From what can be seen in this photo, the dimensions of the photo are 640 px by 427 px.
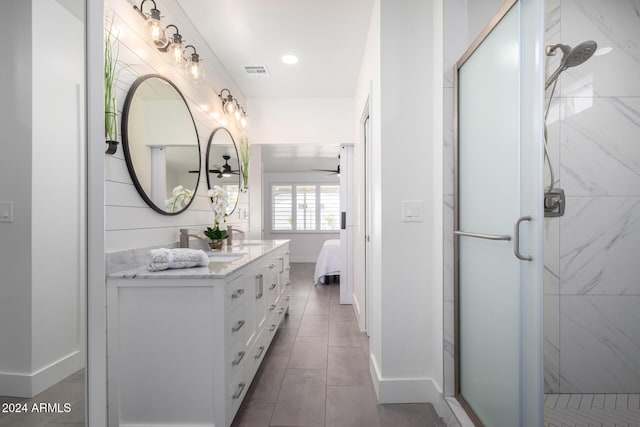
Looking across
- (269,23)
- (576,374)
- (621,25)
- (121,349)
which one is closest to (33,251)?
(121,349)

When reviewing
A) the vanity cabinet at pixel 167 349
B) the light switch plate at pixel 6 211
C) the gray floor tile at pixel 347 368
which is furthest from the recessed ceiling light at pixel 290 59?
the light switch plate at pixel 6 211

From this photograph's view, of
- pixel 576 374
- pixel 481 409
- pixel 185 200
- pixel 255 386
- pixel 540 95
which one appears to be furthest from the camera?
pixel 185 200

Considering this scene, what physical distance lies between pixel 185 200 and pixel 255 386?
1.42 metres

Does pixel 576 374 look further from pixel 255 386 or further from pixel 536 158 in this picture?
pixel 255 386

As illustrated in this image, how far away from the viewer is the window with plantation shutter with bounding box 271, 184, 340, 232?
808 centimetres

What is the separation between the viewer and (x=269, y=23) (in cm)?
253

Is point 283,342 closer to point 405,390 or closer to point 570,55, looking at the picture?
point 405,390

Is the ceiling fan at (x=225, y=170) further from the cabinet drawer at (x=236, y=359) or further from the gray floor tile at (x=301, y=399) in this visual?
the gray floor tile at (x=301, y=399)

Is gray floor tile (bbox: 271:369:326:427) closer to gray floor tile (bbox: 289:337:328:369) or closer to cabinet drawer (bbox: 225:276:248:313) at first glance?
gray floor tile (bbox: 289:337:328:369)

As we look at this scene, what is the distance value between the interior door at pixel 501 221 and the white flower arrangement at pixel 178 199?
1846 millimetres

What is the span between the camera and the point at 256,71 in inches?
132

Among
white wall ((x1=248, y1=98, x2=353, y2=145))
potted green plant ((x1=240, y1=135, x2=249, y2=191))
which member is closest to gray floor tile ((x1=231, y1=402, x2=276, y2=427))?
potted green plant ((x1=240, y1=135, x2=249, y2=191))

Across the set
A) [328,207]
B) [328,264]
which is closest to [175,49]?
[328,264]

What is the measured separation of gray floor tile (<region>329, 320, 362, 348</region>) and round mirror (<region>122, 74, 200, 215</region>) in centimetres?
176
